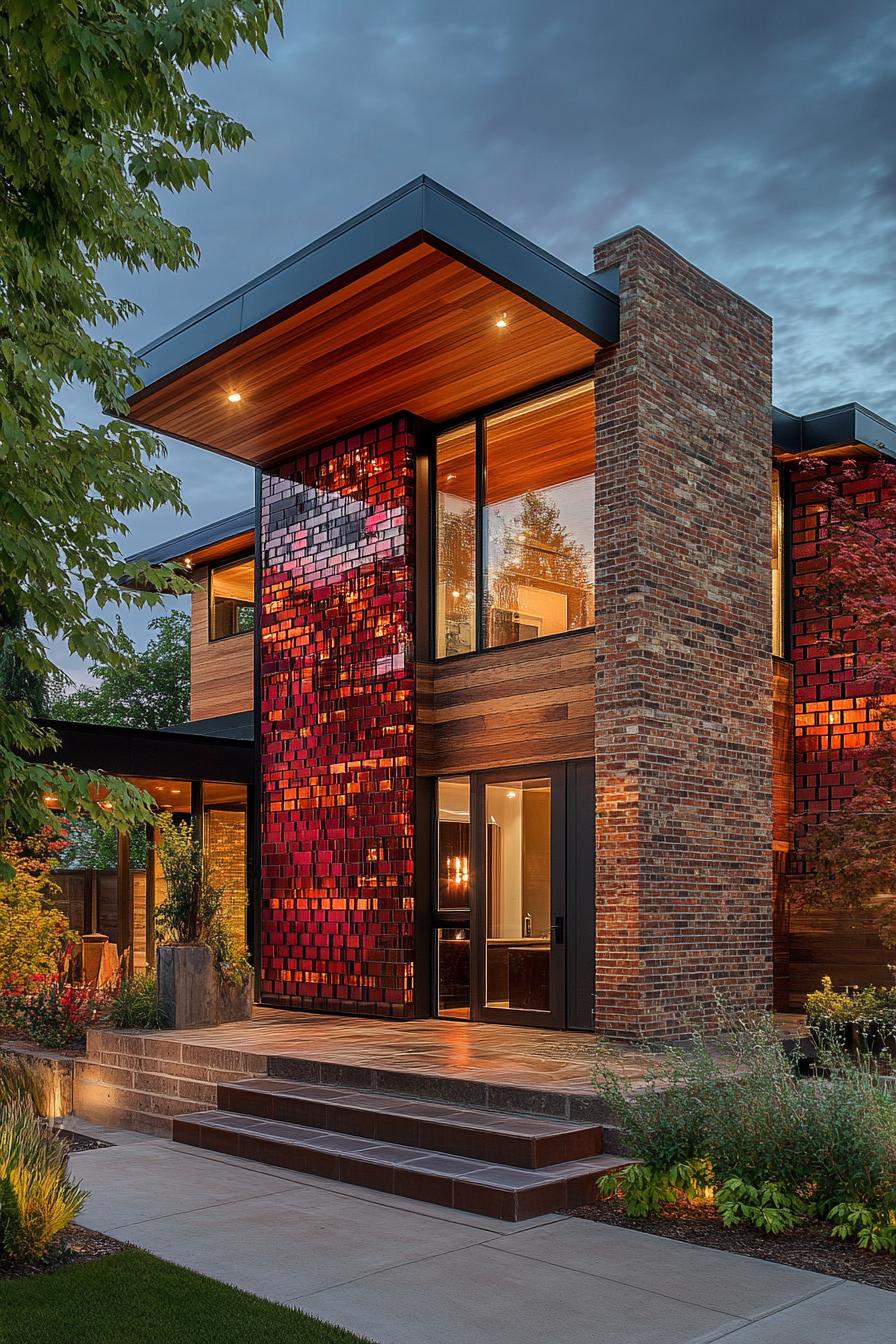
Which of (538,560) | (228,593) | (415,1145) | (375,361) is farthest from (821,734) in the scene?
(228,593)

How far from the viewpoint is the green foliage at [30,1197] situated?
523 centimetres

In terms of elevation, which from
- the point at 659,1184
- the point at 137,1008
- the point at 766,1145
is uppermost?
the point at 766,1145

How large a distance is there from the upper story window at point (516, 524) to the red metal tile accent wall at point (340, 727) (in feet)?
1.30

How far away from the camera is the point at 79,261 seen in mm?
4801

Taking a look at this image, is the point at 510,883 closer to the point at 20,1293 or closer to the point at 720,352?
the point at 720,352

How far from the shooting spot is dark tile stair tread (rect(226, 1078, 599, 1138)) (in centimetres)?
693

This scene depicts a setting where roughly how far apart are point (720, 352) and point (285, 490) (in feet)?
16.1

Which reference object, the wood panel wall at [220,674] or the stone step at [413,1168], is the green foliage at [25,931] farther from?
the wood panel wall at [220,674]

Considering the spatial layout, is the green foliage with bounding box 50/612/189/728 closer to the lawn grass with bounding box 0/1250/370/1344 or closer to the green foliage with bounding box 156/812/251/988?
the green foliage with bounding box 156/812/251/988

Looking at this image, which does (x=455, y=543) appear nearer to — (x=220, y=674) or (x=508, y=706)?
(x=508, y=706)

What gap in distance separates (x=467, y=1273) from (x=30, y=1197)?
1924mm

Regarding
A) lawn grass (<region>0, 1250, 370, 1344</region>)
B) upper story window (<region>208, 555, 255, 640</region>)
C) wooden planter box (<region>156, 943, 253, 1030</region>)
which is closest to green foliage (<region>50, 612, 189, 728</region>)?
upper story window (<region>208, 555, 255, 640</region>)

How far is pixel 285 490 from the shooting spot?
43.4ft

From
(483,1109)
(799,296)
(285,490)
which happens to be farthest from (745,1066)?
(799,296)
